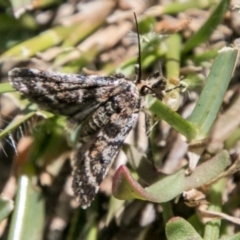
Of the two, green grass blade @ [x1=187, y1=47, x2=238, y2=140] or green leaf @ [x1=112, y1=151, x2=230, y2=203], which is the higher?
green grass blade @ [x1=187, y1=47, x2=238, y2=140]

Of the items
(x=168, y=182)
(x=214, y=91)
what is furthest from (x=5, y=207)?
(x=214, y=91)

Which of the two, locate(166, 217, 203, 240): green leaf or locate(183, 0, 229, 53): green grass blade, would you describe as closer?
locate(166, 217, 203, 240): green leaf

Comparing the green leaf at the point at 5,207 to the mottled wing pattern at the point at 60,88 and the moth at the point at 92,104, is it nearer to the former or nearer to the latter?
the moth at the point at 92,104

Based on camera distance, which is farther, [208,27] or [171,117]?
[208,27]

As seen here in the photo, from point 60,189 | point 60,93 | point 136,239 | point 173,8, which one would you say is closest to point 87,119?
point 60,93

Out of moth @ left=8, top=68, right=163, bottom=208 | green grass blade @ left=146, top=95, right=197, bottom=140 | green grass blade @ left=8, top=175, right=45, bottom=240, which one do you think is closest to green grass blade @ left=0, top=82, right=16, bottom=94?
moth @ left=8, top=68, right=163, bottom=208

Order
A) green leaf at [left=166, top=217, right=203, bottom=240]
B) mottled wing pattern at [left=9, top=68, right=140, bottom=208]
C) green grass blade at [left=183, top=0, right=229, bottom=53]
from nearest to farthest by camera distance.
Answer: green leaf at [left=166, top=217, right=203, bottom=240] < mottled wing pattern at [left=9, top=68, right=140, bottom=208] < green grass blade at [left=183, top=0, right=229, bottom=53]

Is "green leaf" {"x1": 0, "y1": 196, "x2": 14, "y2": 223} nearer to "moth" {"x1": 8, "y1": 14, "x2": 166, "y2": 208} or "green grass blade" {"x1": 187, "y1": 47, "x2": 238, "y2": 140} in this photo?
"moth" {"x1": 8, "y1": 14, "x2": 166, "y2": 208}

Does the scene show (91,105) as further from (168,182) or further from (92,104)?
(168,182)
